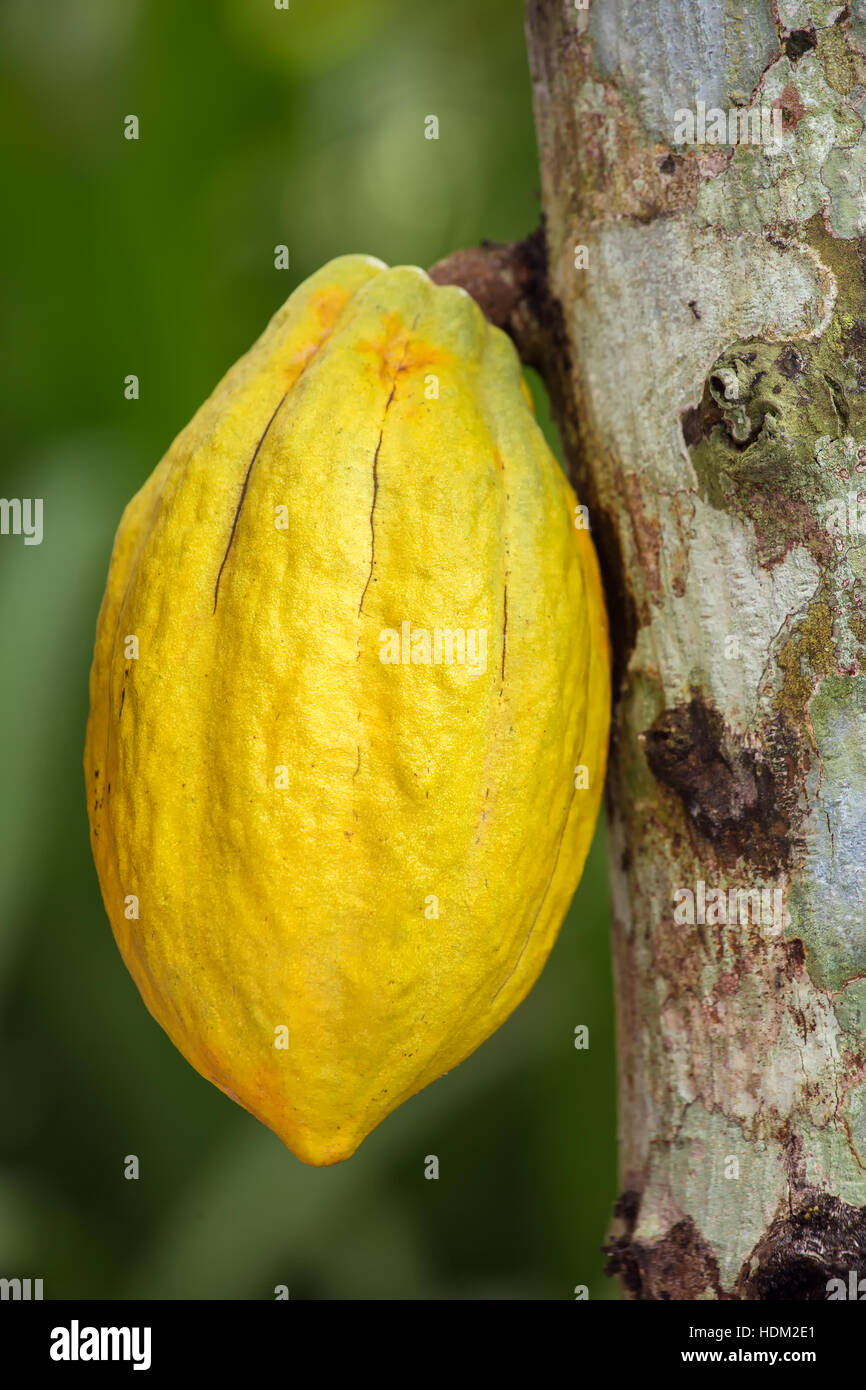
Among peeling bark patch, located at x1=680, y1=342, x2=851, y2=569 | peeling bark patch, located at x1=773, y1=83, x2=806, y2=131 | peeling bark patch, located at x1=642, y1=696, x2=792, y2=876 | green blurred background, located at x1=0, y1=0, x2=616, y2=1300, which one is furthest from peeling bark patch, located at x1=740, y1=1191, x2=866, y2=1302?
green blurred background, located at x1=0, y1=0, x2=616, y2=1300

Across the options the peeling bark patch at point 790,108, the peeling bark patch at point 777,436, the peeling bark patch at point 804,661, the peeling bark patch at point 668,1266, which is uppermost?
the peeling bark patch at point 790,108

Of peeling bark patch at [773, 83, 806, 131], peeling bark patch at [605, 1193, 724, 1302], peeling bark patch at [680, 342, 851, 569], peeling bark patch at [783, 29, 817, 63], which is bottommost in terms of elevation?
peeling bark patch at [605, 1193, 724, 1302]

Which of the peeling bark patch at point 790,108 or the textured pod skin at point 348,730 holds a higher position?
the peeling bark patch at point 790,108

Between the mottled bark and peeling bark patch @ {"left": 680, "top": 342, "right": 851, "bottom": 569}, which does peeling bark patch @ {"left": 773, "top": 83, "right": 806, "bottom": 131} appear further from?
peeling bark patch @ {"left": 680, "top": 342, "right": 851, "bottom": 569}

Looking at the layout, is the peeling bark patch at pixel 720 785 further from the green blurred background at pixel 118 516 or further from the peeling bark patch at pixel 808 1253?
the green blurred background at pixel 118 516

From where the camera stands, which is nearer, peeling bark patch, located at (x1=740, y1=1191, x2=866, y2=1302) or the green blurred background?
peeling bark patch, located at (x1=740, y1=1191, x2=866, y2=1302)

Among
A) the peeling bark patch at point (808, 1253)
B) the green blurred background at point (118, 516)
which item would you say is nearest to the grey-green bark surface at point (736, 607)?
the peeling bark patch at point (808, 1253)
